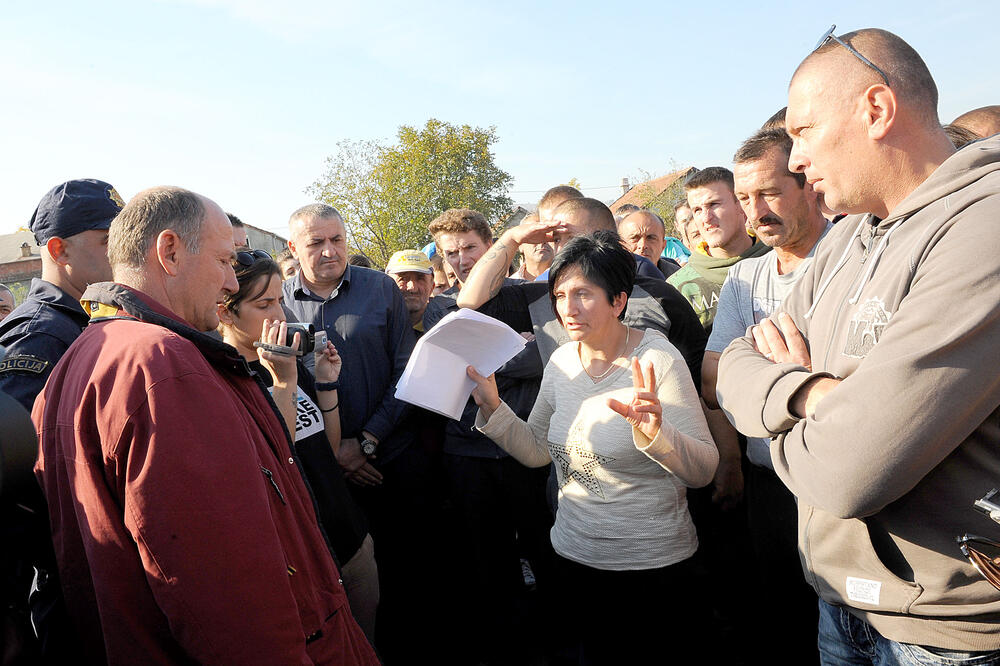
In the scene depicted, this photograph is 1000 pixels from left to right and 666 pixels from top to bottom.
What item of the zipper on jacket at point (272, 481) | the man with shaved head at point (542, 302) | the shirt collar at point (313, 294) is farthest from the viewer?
the shirt collar at point (313, 294)

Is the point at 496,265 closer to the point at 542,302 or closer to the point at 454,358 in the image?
the point at 542,302

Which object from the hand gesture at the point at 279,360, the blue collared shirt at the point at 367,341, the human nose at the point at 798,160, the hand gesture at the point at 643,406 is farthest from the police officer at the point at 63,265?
the human nose at the point at 798,160

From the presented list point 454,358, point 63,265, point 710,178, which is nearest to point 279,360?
point 454,358

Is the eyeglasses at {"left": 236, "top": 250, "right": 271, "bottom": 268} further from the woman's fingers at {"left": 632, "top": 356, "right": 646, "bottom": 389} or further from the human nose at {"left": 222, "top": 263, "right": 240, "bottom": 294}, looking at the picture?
the woman's fingers at {"left": 632, "top": 356, "right": 646, "bottom": 389}

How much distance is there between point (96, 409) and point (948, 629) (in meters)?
2.10

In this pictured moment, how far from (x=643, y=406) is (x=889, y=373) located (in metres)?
1.00

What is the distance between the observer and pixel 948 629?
1.51m

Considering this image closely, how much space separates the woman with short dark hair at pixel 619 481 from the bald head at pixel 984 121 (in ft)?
5.93

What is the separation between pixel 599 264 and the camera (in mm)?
2994

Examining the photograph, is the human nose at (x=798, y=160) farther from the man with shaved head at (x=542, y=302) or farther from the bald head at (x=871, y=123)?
the man with shaved head at (x=542, y=302)

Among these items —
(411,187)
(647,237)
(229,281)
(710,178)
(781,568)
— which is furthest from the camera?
(411,187)

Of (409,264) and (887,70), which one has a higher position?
(887,70)

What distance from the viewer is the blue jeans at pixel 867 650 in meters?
1.53

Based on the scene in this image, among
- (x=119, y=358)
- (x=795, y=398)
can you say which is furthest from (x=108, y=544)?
(x=795, y=398)
